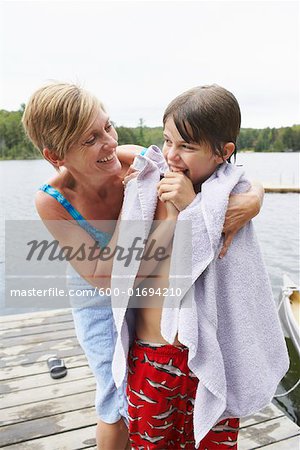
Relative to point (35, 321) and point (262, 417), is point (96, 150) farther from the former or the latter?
point (35, 321)

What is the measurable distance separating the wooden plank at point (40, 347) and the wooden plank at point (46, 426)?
2.70 ft

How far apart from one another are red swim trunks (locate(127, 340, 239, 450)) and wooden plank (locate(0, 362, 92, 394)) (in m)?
1.52

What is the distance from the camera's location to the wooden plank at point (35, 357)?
2.96 meters

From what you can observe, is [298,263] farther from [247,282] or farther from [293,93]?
[293,93]

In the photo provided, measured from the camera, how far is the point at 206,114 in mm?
1104

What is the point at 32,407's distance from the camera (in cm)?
243

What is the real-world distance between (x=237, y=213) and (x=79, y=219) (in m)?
0.62

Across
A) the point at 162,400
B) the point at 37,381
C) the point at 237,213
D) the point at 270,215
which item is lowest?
the point at 270,215

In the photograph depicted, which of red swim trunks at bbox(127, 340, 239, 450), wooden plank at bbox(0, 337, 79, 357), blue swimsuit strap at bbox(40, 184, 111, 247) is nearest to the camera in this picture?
red swim trunks at bbox(127, 340, 239, 450)

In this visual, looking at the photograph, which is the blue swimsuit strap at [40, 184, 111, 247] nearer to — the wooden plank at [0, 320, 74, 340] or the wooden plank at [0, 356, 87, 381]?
the wooden plank at [0, 356, 87, 381]

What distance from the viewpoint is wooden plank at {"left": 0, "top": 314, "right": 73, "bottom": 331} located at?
355 cm

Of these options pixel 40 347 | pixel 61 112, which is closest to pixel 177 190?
pixel 61 112

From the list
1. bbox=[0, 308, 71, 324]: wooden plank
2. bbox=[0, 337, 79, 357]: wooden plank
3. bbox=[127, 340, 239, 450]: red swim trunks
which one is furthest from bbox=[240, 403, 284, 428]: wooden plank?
bbox=[0, 308, 71, 324]: wooden plank

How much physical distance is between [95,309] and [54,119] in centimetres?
71
